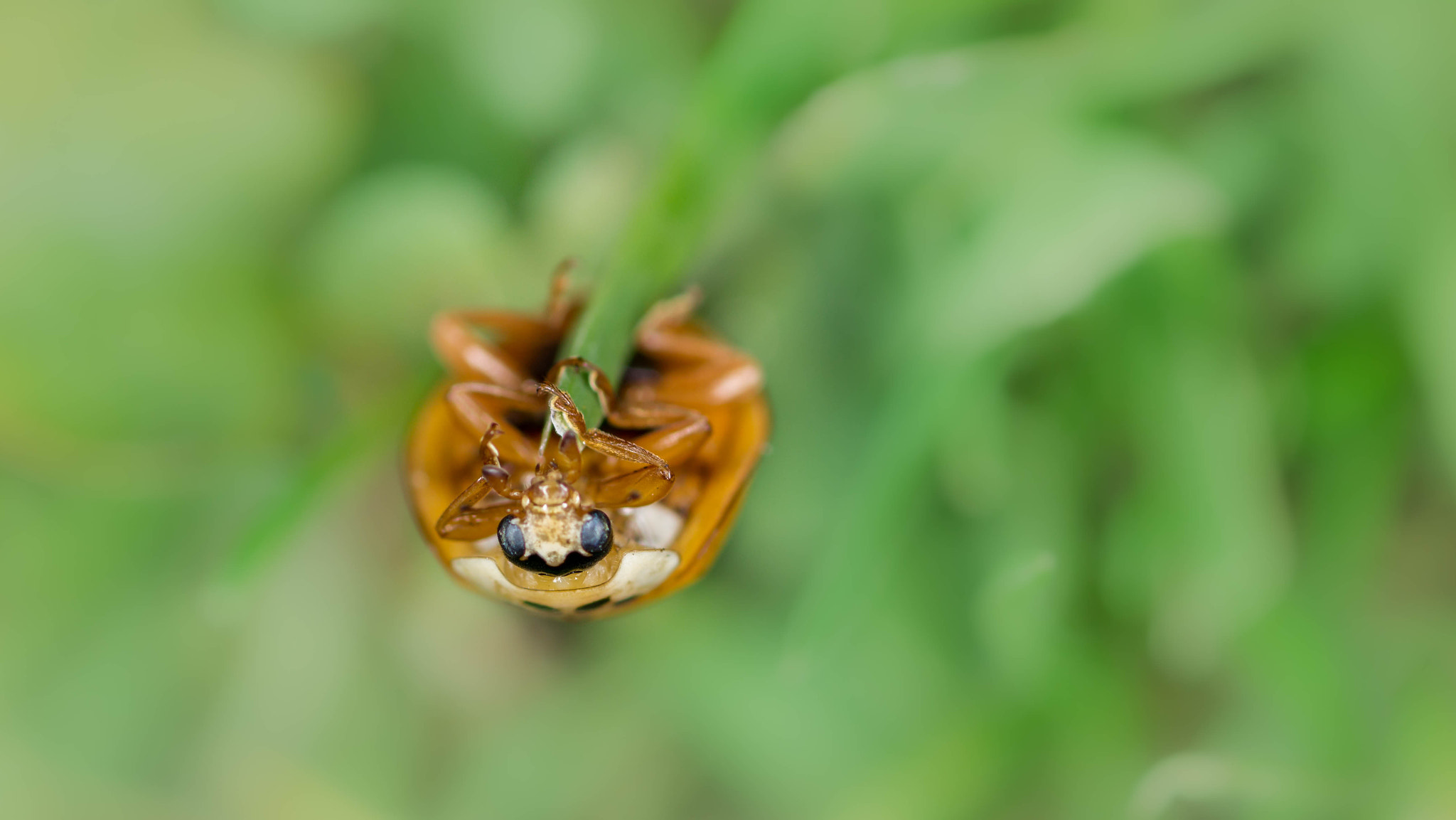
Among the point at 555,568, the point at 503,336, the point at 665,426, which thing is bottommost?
the point at 555,568

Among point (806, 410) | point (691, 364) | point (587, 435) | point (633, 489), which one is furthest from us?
point (806, 410)

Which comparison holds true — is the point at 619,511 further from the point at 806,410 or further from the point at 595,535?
the point at 806,410

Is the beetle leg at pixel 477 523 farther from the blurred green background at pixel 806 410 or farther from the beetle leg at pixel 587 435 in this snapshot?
the blurred green background at pixel 806 410

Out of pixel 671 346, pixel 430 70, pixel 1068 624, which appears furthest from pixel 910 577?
pixel 430 70

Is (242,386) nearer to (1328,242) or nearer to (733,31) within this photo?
(733,31)

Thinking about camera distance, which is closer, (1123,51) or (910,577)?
(1123,51)

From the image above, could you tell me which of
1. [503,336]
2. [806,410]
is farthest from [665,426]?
[806,410]

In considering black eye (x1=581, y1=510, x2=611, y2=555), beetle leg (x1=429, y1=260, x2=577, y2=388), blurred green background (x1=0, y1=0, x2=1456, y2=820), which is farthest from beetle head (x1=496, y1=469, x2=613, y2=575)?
blurred green background (x1=0, y1=0, x2=1456, y2=820)
